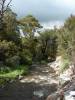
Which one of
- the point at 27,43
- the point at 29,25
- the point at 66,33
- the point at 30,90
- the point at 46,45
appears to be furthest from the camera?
the point at 29,25

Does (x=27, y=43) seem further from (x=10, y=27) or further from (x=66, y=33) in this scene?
(x=66, y=33)

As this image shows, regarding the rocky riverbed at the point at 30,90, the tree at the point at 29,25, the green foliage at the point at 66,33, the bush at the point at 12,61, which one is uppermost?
the tree at the point at 29,25

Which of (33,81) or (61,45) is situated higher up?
(61,45)

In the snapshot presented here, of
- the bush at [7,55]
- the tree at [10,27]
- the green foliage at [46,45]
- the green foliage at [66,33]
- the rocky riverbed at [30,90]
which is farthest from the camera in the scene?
the green foliage at [46,45]

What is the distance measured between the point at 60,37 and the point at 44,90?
1429 centimetres

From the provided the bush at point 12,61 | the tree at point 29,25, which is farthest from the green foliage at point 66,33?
the tree at point 29,25

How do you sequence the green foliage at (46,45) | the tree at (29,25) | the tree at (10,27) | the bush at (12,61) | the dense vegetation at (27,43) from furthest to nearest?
the tree at (29,25)
the green foliage at (46,45)
the tree at (10,27)
the bush at (12,61)
the dense vegetation at (27,43)

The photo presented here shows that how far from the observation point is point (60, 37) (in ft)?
111

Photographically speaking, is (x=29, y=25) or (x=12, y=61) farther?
(x=29, y=25)

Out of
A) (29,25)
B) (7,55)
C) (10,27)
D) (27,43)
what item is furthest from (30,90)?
(29,25)

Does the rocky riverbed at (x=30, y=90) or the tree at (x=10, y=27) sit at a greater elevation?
the tree at (x=10, y=27)

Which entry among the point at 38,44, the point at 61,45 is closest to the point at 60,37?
the point at 61,45

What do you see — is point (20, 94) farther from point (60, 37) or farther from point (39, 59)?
point (39, 59)

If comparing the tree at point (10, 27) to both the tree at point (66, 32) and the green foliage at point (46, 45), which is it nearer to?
the tree at point (66, 32)
